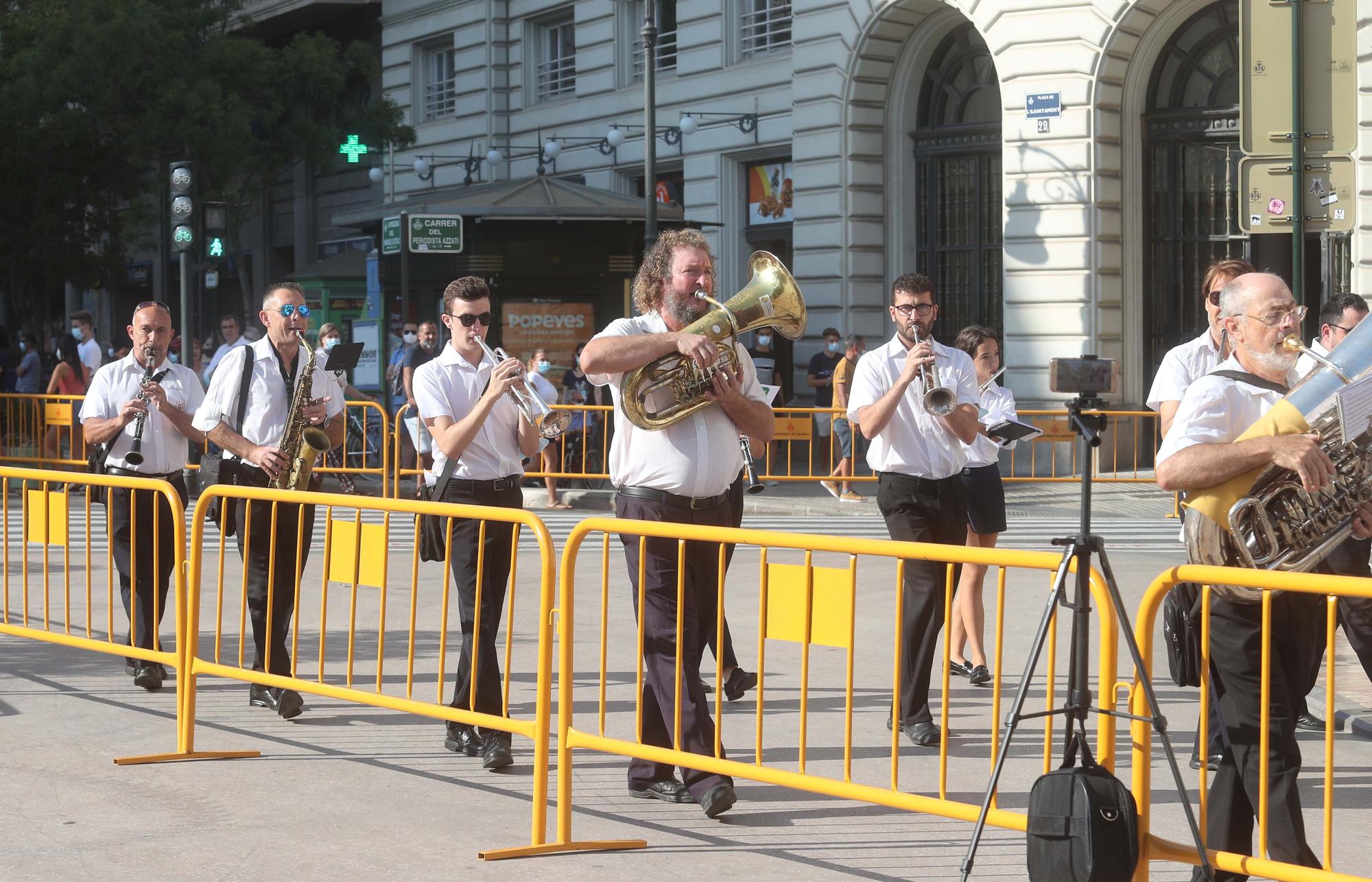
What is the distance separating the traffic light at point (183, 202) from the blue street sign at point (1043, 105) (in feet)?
31.8

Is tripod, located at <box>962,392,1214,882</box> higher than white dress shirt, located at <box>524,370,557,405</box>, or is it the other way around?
white dress shirt, located at <box>524,370,557,405</box>

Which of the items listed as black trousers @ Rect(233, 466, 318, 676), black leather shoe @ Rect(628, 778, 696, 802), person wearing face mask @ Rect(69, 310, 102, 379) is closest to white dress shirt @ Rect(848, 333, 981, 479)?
black leather shoe @ Rect(628, 778, 696, 802)

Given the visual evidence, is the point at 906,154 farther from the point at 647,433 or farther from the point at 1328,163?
the point at 647,433

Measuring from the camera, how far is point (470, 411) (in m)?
7.72

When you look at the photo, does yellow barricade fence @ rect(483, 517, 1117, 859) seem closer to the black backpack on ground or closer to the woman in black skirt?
the black backpack on ground

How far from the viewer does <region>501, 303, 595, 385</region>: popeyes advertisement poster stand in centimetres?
2231

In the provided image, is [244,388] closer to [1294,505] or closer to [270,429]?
[270,429]

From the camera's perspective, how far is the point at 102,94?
1256 inches

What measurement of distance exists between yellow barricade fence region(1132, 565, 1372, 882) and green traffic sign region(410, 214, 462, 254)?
52.6 ft

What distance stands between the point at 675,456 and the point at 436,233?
14.1m

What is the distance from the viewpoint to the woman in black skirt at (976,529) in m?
8.90

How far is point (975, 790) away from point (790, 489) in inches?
524

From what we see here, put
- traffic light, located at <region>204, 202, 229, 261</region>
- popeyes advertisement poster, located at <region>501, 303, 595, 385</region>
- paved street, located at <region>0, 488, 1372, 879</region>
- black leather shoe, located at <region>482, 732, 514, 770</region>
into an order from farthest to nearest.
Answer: popeyes advertisement poster, located at <region>501, 303, 595, 385</region>, traffic light, located at <region>204, 202, 229, 261</region>, black leather shoe, located at <region>482, 732, 514, 770</region>, paved street, located at <region>0, 488, 1372, 879</region>

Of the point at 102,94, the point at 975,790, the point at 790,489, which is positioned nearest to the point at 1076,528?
the point at 790,489
